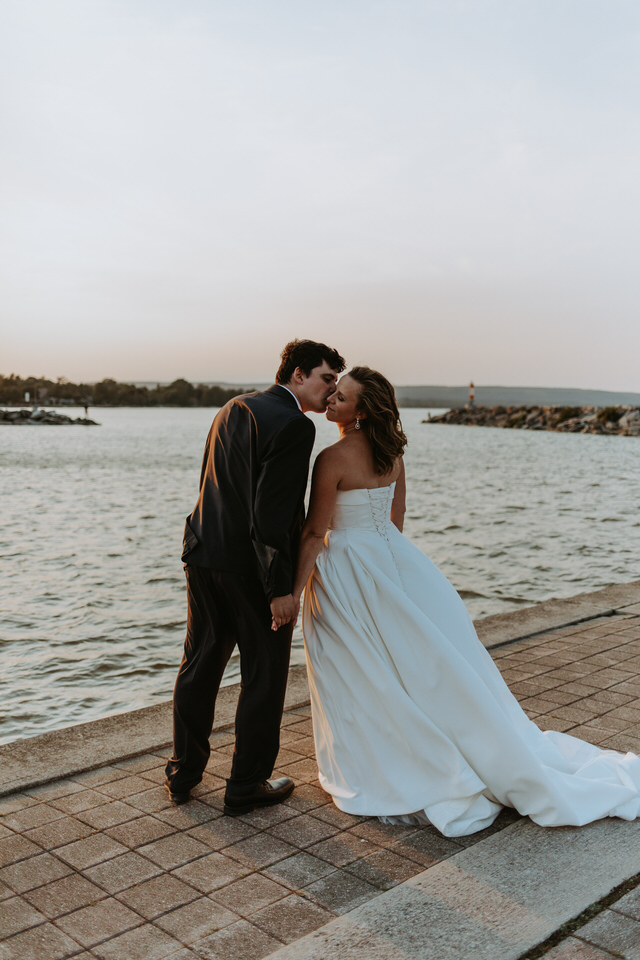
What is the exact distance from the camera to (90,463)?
44375 millimetres

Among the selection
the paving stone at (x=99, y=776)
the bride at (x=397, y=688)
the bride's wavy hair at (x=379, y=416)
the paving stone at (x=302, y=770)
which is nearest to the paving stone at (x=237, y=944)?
the bride at (x=397, y=688)

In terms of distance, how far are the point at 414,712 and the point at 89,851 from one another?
4.58 feet

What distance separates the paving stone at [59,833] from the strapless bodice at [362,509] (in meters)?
1.66

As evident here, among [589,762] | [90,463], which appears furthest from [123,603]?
[90,463]

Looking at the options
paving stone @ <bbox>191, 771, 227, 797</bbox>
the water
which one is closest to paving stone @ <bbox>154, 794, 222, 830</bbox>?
paving stone @ <bbox>191, 771, 227, 797</bbox>

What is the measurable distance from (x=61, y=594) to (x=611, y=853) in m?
9.19

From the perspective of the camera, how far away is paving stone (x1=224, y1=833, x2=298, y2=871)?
9.75ft

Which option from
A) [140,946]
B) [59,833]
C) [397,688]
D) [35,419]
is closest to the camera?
[140,946]

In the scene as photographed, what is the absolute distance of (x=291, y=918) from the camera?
2.61 meters

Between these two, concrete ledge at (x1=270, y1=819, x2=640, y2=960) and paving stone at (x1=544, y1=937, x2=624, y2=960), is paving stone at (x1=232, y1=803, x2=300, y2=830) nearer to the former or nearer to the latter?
concrete ledge at (x1=270, y1=819, x2=640, y2=960)

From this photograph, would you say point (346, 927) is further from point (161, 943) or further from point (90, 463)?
point (90, 463)

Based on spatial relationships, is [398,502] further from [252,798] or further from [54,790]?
[54,790]

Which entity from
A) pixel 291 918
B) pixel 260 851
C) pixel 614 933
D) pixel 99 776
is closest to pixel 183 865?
pixel 260 851

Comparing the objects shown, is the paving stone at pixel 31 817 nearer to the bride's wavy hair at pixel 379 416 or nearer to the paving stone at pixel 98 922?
the paving stone at pixel 98 922
